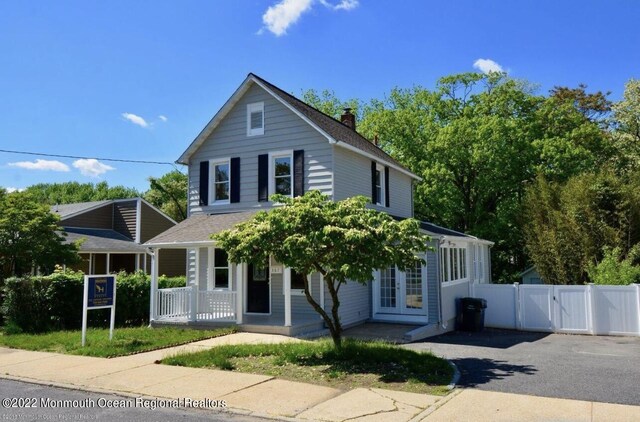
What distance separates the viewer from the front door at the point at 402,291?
16203 mm

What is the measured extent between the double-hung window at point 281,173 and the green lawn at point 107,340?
4979 mm

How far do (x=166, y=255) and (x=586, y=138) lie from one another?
25.1 metres

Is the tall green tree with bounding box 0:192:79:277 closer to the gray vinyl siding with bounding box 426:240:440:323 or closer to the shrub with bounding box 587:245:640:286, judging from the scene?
the gray vinyl siding with bounding box 426:240:440:323

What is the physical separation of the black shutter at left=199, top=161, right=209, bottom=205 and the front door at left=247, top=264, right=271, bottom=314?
11.0 ft

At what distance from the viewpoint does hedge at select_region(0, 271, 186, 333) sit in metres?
15.1

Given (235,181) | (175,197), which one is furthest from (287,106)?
(175,197)

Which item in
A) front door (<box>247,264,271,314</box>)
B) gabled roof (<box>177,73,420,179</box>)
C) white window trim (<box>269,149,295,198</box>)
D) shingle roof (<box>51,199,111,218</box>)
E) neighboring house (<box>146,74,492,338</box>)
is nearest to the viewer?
neighboring house (<box>146,74,492,338</box>)

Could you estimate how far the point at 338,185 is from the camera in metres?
16.0

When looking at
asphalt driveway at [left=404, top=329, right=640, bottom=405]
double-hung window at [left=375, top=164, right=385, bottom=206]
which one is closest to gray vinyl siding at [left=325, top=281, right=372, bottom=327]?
asphalt driveway at [left=404, top=329, right=640, bottom=405]

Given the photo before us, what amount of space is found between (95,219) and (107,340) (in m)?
19.8

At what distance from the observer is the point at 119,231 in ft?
102

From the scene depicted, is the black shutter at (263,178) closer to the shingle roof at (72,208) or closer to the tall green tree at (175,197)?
the shingle roof at (72,208)

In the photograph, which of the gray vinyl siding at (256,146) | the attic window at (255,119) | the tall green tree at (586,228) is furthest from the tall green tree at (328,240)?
the tall green tree at (586,228)

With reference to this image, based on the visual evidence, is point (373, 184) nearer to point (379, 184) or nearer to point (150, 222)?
point (379, 184)
